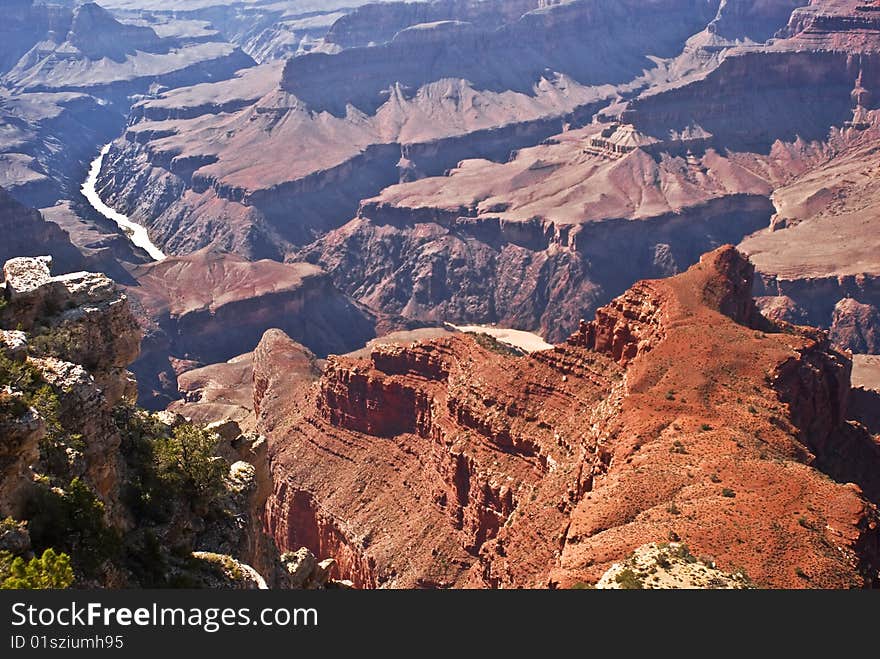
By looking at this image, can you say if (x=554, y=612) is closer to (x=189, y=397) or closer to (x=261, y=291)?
(x=189, y=397)

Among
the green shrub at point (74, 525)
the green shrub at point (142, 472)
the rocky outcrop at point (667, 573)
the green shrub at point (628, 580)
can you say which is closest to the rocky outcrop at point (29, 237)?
the green shrub at point (142, 472)

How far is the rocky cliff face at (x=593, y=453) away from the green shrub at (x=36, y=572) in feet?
70.5

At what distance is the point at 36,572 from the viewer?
22.2 m

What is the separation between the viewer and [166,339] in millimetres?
158625

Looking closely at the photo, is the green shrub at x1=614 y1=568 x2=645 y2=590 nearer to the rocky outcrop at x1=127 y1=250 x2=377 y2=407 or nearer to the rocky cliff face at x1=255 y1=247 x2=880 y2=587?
the rocky cliff face at x1=255 y1=247 x2=880 y2=587

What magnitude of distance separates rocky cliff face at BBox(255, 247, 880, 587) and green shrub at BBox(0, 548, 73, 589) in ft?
70.5

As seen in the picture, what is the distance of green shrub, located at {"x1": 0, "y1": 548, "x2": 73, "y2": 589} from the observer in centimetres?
2160

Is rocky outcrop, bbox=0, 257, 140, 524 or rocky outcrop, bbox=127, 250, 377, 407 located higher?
rocky outcrop, bbox=0, 257, 140, 524

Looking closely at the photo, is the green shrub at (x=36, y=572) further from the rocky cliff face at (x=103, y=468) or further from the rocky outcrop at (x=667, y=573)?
the rocky outcrop at (x=667, y=573)

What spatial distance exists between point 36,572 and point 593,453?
35357mm

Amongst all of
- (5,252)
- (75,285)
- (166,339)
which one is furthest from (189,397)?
(75,285)

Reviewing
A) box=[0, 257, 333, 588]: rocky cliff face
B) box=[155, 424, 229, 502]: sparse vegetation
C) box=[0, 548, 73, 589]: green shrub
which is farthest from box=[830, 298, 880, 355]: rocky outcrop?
box=[0, 548, 73, 589]: green shrub

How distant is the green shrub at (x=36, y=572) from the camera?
850 inches

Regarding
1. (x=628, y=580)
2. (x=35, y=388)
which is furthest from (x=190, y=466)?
(x=628, y=580)
